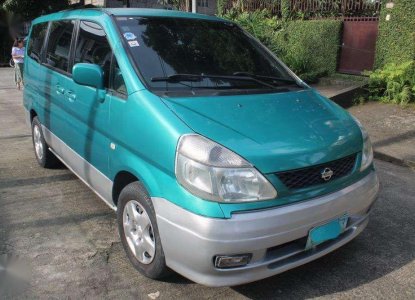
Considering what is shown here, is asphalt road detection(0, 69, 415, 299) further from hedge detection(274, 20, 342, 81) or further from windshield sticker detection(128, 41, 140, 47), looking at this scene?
hedge detection(274, 20, 342, 81)

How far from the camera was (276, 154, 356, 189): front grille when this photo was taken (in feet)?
8.75

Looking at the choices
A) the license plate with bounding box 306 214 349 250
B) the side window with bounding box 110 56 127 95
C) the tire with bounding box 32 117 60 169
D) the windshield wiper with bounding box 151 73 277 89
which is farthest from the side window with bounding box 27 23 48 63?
the license plate with bounding box 306 214 349 250

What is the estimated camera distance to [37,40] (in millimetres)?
5500

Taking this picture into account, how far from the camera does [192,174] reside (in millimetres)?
2580

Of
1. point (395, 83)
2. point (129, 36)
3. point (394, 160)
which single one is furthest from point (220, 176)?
point (395, 83)

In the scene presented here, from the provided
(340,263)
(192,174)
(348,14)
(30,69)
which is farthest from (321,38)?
(192,174)

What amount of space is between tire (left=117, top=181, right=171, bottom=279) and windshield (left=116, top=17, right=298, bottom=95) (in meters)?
0.77

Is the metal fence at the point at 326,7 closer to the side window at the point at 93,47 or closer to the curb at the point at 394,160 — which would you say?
the curb at the point at 394,160

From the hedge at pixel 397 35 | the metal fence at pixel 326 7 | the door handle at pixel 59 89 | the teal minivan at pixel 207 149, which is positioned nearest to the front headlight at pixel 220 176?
the teal minivan at pixel 207 149

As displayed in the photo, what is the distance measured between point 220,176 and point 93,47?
1955 mm

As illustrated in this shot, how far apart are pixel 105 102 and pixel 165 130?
2.88ft

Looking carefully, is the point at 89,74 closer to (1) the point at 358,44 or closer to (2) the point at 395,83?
(2) the point at 395,83

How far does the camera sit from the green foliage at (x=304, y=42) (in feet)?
37.1

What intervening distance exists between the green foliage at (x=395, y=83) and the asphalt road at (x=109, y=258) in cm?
448
